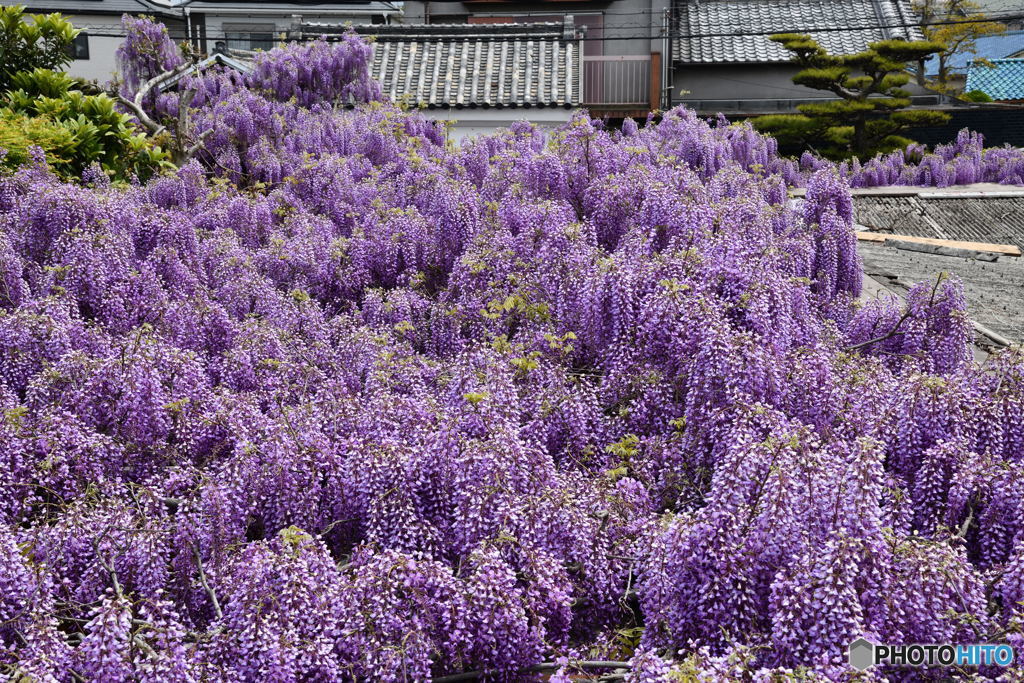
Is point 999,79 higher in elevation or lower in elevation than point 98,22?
lower

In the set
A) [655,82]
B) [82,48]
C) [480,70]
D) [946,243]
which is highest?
[82,48]

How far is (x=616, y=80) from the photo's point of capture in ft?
97.4

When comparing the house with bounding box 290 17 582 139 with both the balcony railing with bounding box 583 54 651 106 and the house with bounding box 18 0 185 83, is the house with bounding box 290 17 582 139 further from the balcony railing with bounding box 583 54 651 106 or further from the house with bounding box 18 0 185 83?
the house with bounding box 18 0 185 83

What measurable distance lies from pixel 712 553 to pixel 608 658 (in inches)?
36.1

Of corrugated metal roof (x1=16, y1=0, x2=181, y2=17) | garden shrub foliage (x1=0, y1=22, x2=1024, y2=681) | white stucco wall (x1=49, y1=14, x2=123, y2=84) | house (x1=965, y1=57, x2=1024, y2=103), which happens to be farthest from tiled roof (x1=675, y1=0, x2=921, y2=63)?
garden shrub foliage (x1=0, y1=22, x2=1024, y2=681)

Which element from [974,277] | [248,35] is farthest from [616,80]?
[974,277]

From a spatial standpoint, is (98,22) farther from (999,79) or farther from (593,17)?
(999,79)

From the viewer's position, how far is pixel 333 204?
11477 mm

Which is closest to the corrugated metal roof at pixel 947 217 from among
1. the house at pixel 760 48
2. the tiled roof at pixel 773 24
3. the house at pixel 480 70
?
the house at pixel 480 70

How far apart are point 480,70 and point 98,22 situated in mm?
20507

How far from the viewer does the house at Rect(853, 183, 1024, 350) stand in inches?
348

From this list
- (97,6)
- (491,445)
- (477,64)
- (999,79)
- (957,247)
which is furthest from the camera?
(97,6)

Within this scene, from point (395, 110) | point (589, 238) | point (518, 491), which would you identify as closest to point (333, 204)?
point (589, 238)

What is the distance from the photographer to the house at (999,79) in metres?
32.6
